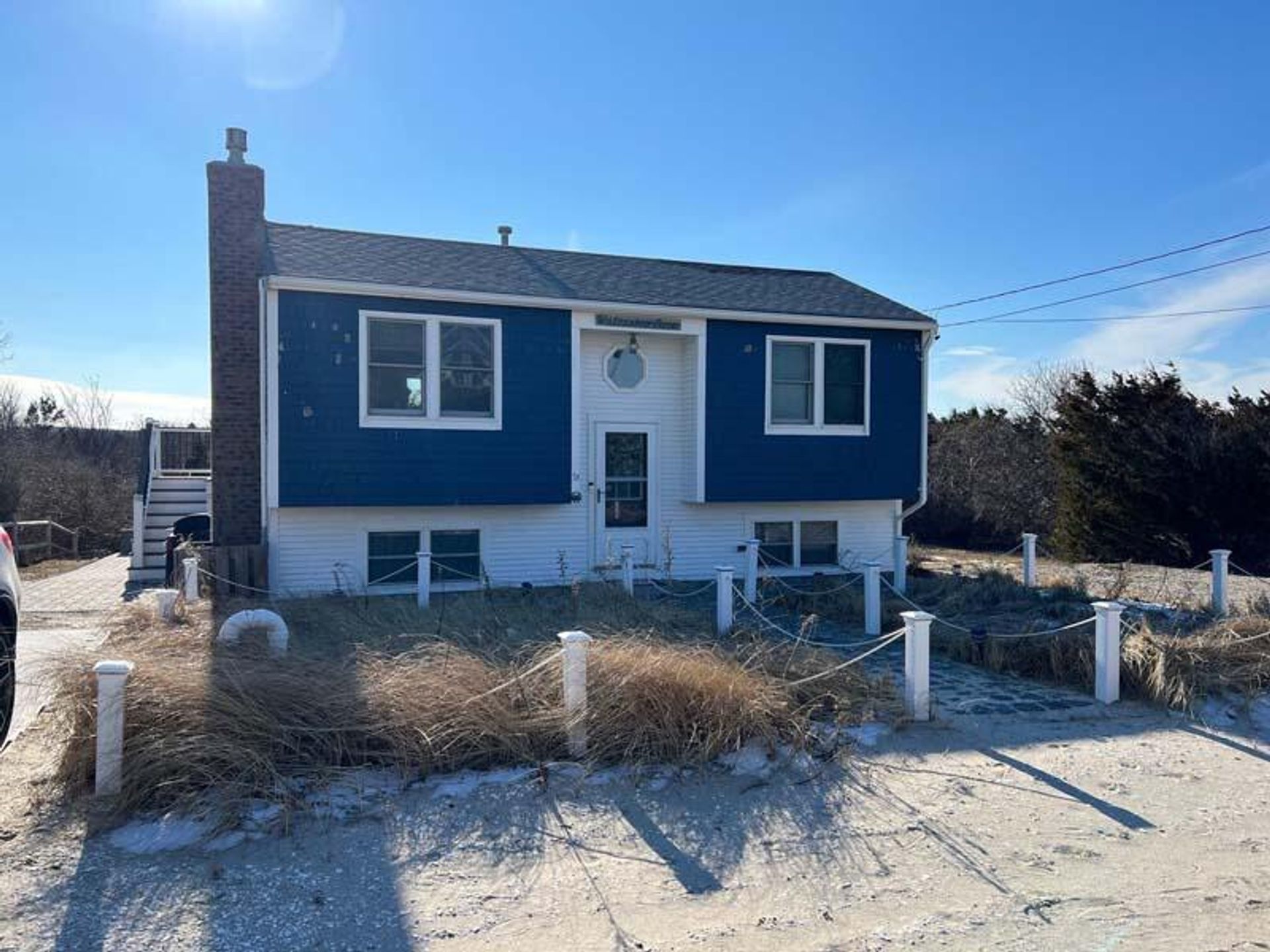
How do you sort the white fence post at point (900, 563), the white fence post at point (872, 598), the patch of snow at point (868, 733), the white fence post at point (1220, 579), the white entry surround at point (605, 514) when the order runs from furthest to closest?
the white fence post at point (900, 563) → the white entry surround at point (605, 514) → the white fence post at point (1220, 579) → the white fence post at point (872, 598) → the patch of snow at point (868, 733)

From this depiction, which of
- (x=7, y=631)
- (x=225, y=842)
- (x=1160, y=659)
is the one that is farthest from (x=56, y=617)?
(x=1160, y=659)

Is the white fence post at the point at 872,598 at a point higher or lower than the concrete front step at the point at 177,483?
lower

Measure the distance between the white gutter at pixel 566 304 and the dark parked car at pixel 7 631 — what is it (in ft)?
20.2

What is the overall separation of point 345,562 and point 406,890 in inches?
357

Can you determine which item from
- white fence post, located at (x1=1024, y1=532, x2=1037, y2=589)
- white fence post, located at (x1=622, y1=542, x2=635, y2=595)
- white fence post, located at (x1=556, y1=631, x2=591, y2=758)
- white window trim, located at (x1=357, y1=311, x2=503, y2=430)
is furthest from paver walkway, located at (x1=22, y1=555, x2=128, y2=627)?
white fence post, located at (x1=1024, y1=532, x2=1037, y2=589)

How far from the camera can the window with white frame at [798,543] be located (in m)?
15.1

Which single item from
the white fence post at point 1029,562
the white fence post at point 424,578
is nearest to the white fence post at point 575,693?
the white fence post at point 424,578

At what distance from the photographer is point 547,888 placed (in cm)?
402

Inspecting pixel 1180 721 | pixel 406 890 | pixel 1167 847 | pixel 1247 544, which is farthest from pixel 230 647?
pixel 1247 544

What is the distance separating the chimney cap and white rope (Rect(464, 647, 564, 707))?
1023 cm

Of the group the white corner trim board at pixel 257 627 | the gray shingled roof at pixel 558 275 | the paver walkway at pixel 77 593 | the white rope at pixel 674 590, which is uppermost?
the gray shingled roof at pixel 558 275

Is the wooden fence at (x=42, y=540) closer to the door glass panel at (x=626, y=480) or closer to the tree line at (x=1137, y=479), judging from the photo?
the door glass panel at (x=626, y=480)

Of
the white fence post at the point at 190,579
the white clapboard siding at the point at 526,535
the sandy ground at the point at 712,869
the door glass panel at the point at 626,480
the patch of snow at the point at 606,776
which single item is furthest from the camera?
the door glass panel at the point at 626,480

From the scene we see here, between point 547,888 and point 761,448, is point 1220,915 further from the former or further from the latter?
point 761,448
